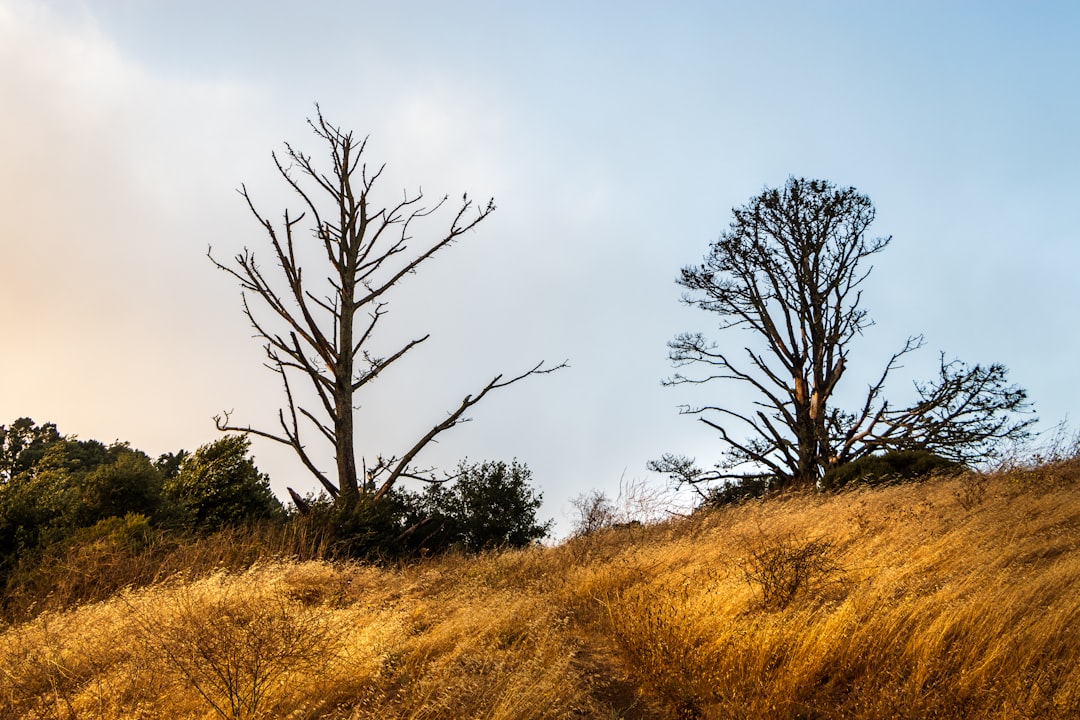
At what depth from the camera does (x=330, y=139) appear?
1521 centimetres

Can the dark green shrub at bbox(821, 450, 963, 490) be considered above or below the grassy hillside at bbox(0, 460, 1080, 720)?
above

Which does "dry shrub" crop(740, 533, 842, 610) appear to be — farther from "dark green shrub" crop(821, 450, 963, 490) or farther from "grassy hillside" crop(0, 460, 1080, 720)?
"dark green shrub" crop(821, 450, 963, 490)

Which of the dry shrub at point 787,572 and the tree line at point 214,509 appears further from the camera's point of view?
the tree line at point 214,509

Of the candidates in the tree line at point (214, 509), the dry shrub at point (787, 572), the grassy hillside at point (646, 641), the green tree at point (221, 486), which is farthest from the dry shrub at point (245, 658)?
the green tree at point (221, 486)

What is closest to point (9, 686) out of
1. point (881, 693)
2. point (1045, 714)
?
point (881, 693)

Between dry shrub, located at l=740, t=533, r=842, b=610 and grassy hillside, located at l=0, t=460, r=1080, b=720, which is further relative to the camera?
dry shrub, located at l=740, t=533, r=842, b=610

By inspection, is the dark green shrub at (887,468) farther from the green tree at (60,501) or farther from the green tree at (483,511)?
the green tree at (60,501)

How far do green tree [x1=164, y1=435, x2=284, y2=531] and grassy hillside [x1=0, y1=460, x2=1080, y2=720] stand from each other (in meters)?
5.04

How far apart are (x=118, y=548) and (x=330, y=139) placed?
393 inches

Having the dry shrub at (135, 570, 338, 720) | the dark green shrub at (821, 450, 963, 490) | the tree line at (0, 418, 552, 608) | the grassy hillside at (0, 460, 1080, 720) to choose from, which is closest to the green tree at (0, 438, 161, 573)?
→ the tree line at (0, 418, 552, 608)

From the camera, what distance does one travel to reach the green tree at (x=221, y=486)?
12.6m

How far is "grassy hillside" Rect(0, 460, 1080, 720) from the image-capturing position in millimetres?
3961

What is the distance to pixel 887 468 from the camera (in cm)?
1327

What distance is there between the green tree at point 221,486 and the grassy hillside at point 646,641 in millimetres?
5045
